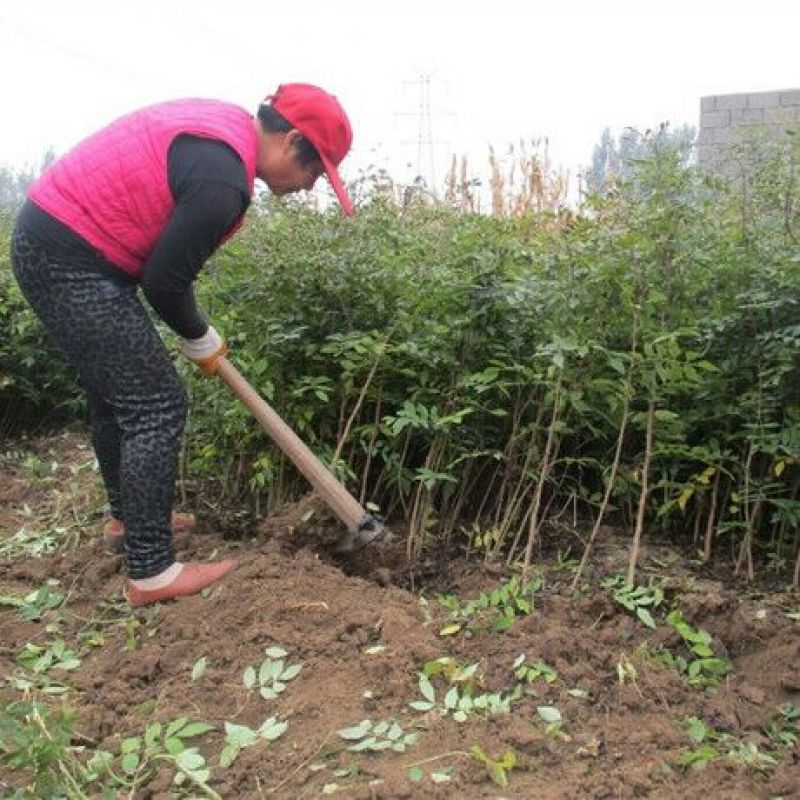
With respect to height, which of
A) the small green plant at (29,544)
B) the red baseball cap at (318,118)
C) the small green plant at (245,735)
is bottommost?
the small green plant at (245,735)

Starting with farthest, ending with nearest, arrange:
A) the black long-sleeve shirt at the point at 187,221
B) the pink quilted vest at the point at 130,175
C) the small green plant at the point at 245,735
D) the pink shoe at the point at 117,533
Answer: the pink shoe at the point at 117,533 → the pink quilted vest at the point at 130,175 → the black long-sleeve shirt at the point at 187,221 → the small green plant at the point at 245,735

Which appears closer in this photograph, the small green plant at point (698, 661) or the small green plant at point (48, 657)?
the small green plant at point (698, 661)

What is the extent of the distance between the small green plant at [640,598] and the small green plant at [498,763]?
30.2 inches

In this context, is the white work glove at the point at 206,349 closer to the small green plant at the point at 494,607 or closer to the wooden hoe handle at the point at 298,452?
the wooden hoe handle at the point at 298,452

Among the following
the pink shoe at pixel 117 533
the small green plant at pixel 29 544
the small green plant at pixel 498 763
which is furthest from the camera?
the small green plant at pixel 29 544

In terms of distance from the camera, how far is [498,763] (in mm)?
2199

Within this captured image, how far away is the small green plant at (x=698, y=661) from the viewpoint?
2643mm

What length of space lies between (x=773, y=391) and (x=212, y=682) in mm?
1907

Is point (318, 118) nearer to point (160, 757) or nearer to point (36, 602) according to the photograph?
point (160, 757)

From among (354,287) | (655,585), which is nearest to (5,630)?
(354,287)

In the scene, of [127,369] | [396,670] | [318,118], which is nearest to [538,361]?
[318,118]

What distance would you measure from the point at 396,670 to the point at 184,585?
93 cm

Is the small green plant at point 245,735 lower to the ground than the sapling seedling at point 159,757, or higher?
higher

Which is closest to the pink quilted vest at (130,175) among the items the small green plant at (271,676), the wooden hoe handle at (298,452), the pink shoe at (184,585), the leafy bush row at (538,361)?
the wooden hoe handle at (298,452)
